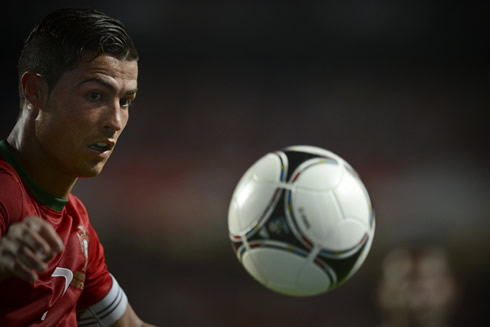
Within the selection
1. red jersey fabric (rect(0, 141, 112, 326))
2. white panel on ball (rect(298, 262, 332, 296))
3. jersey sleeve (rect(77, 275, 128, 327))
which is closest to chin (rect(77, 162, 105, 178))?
red jersey fabric (rect(0, 141, 112, 326))

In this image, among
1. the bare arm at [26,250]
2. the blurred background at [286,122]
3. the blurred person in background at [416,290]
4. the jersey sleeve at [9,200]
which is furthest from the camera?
the blurred background at [286,122]

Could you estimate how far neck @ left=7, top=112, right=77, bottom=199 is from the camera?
2135 mm

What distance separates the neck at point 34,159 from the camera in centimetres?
213

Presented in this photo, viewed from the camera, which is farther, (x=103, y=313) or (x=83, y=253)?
(x=103, y=313)

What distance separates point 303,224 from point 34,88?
4.09 ft

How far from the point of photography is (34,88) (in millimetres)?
2127

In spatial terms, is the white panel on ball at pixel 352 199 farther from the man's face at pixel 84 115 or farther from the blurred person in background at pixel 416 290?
the blurred person in background at pixel 416 290

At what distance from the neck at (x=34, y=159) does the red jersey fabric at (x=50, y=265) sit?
29mm

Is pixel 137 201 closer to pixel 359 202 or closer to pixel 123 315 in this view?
pixel 123 315

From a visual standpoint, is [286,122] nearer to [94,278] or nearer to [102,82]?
[94,278]

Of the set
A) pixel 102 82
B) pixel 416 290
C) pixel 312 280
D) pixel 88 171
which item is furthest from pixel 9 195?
pixel 416 290

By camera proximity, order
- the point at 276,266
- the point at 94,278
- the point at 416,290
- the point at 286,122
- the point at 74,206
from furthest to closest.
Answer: the point at 286,122 → the point at 416,290 → the point at 94,278 → the point at 74,206 → the point at 276,266

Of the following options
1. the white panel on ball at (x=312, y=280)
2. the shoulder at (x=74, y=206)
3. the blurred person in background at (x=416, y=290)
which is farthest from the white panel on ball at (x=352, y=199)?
the blurred person in background at (x=416, y=290)

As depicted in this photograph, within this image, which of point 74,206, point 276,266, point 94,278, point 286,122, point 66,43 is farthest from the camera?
point 286,122
